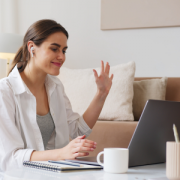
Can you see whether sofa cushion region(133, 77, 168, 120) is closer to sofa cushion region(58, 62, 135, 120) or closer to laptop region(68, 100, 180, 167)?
sofa cushion region(58, 62, 135, 120)

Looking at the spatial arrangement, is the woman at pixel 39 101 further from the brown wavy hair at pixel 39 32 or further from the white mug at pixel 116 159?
the white mug at pixel 116 159

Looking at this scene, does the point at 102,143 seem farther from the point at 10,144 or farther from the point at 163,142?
the point at 163,142

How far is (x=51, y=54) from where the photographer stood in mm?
1494

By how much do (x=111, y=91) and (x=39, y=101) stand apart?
953mm

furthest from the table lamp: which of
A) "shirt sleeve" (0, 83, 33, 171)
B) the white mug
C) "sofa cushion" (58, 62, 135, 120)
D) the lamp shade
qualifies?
the white mug

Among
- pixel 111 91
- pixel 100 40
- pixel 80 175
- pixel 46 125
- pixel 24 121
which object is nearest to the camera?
pixel 80 175

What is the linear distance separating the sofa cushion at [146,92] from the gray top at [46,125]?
109 centimetres

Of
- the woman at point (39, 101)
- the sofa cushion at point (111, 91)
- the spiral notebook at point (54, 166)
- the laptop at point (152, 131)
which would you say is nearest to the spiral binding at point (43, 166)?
the spiral notebook at point (54, 166)

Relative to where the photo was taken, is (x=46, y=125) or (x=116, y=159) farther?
(x=46, y=125)

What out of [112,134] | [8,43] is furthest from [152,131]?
[8,43]

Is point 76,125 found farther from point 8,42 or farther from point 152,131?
point 8,42

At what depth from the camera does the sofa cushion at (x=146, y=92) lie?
235 cm

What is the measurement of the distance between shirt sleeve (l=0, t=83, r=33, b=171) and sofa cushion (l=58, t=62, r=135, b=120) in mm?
1182

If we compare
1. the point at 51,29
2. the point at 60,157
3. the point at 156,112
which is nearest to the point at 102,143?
the point at 51,29
